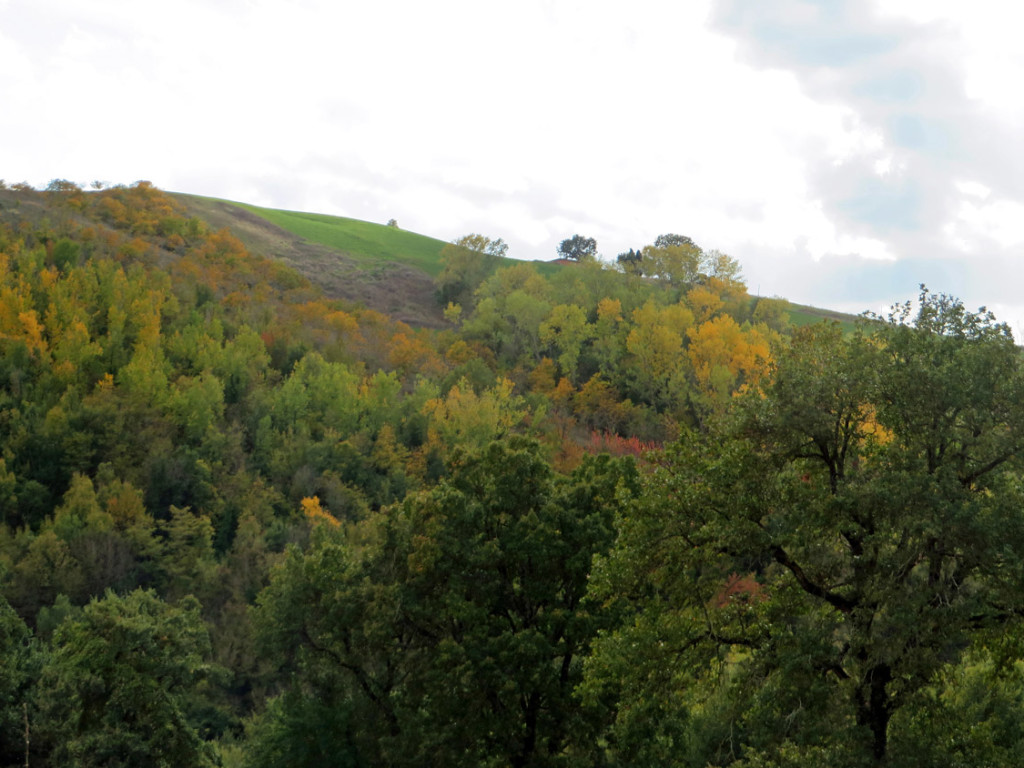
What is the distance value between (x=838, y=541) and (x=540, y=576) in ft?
33.6

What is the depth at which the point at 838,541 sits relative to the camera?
15.0 metres

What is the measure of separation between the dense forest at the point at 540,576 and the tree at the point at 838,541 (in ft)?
0.17

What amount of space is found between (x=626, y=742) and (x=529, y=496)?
8.07m

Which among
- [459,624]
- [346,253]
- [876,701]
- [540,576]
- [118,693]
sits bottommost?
[118,693]

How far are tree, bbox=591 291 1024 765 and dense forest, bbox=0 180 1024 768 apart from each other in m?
0.05

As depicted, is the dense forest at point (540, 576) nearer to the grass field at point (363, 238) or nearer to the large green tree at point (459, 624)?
the large green tree at point (459, 624)

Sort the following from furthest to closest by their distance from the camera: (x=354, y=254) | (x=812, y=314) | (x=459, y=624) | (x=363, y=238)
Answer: (x=363, y=238), (x=354, y=254), (x=812, y=314), (x=459, y=624)

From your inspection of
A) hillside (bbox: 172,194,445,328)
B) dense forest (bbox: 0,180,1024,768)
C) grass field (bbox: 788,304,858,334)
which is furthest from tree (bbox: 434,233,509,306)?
dense forest (bbox: 0,180,1024,768)

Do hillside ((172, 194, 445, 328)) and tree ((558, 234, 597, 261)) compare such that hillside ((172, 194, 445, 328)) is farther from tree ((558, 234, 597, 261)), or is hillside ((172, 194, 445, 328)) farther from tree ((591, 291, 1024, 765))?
tree ((591, 291, 1024, 765))

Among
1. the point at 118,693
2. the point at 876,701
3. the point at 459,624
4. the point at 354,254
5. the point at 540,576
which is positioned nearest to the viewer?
the point at 876,701

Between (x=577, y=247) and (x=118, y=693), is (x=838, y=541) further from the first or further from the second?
(x=577, y=247)

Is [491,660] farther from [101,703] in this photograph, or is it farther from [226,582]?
[226,582]

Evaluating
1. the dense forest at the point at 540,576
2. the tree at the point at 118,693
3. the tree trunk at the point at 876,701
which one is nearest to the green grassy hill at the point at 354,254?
the dense forest at the point at 540,576

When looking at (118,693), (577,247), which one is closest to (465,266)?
(577,247)
